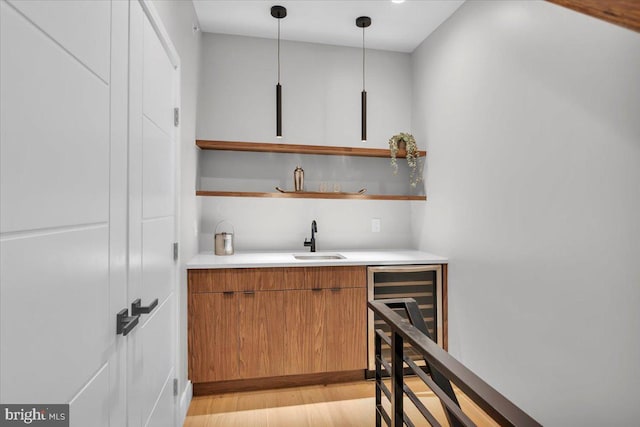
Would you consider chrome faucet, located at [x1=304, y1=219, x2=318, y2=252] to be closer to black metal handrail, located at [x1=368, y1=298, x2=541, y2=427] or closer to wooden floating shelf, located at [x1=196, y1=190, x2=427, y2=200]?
wooden floating shelf, located at [x1=196, y1=190, x2=427, y2=200]

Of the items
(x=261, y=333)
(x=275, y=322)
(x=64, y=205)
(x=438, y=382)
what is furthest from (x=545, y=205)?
(x=64, y=205)

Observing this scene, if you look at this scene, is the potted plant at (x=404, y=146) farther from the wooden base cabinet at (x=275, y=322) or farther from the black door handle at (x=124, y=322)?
the black door handle at (x=124, y=322)

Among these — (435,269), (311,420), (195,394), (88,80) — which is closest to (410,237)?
(435,269)

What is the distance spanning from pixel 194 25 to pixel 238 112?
2.40 ft

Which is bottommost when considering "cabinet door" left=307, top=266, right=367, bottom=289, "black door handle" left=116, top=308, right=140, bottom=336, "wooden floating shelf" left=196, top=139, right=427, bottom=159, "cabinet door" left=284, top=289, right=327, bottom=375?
"cabinet door" left=284, top=289, right=327, bottom=375

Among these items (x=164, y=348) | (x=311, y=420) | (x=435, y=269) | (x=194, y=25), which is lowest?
(x=311, y=420)

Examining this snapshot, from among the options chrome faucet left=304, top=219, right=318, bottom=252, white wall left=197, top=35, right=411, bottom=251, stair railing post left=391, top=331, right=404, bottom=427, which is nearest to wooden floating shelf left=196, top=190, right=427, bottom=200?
white wall left=197, top=35, right=411, bottom=251

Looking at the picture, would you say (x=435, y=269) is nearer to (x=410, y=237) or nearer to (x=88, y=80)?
(x=410, y=237)

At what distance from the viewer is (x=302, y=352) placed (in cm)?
254

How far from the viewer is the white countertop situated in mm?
2457

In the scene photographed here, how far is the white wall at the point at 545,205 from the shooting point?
148cm

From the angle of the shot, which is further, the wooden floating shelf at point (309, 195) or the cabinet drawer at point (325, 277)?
the wooden floating shelf at point (309, 195)

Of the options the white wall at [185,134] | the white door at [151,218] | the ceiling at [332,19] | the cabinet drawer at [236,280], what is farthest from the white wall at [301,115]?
the white door at [151,218]

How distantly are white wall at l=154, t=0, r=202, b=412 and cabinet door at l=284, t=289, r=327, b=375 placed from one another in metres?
0.70
